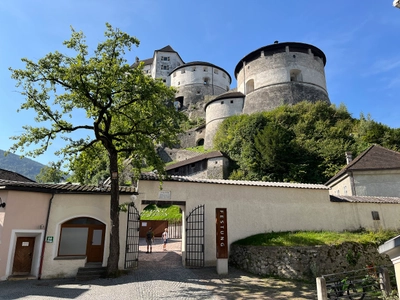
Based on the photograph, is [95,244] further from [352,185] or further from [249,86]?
[249,86]

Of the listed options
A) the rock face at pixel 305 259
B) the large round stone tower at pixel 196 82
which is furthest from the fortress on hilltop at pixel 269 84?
the rock face at pixel 305 259

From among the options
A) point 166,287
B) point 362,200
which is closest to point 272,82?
point 362,200

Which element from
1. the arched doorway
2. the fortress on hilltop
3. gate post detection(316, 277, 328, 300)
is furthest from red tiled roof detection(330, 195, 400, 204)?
the fortress on hilltop

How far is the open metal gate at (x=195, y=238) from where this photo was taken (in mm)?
13508

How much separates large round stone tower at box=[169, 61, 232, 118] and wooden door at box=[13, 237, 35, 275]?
5092 centimetres

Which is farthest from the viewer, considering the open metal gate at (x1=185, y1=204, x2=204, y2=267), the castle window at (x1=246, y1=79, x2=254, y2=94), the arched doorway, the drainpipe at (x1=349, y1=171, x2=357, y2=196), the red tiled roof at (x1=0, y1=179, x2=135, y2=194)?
the castle window at (x1=246, y1=79, x2=254, y2=94)

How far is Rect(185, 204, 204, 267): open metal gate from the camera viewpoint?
13508 mm

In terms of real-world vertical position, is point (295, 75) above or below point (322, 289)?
above

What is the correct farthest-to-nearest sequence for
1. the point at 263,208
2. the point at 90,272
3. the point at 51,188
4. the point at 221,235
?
the point at 263,208 < the point at 221,235 < the point at 51,188 < the point at 90,272

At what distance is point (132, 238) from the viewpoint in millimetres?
13070

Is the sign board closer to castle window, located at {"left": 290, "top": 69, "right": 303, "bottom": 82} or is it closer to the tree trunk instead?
the tree trunk

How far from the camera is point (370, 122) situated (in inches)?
1261

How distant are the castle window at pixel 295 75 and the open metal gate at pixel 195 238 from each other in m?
35.2

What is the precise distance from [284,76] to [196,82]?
87.0ft
